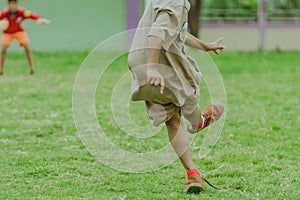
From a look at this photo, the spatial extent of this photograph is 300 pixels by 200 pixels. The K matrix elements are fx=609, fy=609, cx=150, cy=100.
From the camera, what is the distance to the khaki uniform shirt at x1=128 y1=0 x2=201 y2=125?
3137 millimetres

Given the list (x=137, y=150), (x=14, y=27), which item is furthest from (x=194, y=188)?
(x=14, y=27)

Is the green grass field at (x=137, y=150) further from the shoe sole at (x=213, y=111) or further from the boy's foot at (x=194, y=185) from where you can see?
the shoe sole at (x=213, y=111)

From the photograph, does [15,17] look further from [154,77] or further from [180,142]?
[154,77]

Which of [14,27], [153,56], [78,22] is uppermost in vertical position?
[153,56]

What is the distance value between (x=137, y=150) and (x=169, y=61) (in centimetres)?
138

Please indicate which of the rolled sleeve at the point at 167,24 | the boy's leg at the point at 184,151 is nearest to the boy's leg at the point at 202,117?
the boy's leg at the point at 184,151

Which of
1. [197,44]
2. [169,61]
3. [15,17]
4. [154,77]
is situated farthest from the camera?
[15,17]

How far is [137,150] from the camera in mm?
4469

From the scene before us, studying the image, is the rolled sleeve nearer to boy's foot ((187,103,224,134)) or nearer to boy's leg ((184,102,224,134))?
boy's leg ((184,102,224,134))

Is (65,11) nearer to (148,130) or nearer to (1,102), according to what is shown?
(1,102)

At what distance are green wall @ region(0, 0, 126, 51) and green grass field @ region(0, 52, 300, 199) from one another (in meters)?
5.21

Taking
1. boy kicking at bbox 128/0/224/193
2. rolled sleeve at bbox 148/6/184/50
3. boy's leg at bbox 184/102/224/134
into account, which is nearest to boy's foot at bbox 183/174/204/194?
boy kicking at bbox 128/0/224/193

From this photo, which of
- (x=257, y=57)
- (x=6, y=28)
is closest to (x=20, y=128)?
(x=6, y=28)

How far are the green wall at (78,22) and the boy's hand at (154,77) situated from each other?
405 inches
